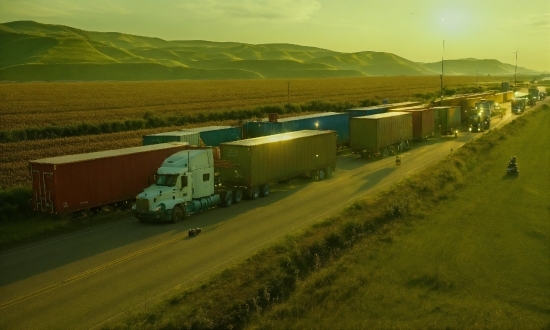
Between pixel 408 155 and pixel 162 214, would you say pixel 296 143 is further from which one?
pixel 408 155

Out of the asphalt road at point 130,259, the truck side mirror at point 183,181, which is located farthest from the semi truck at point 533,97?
the truck side mirror at point 183,181

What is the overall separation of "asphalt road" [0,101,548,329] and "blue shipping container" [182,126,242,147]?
10395mm

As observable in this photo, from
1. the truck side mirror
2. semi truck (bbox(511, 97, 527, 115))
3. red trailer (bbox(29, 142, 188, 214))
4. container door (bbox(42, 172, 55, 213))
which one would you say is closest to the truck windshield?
the truck side mirror

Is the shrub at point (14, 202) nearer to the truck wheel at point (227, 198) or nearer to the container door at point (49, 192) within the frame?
the container door at point (49, 192)

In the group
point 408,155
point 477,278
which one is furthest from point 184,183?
point 408,155

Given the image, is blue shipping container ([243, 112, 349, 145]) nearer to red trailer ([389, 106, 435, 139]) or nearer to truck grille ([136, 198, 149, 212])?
red trailer ([389, 106, 435, 139])

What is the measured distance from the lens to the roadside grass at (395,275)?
1636 centimetres

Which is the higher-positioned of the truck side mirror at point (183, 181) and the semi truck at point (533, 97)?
the semi truck at point (533, 97)

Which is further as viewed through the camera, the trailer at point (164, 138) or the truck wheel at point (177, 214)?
the trailer at point (164, 138)

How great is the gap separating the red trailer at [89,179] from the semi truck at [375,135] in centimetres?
2275

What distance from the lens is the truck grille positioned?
27938mm

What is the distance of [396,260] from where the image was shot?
70.0ft

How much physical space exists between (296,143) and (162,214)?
12985 millimetres

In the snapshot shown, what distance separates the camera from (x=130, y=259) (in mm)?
22656
